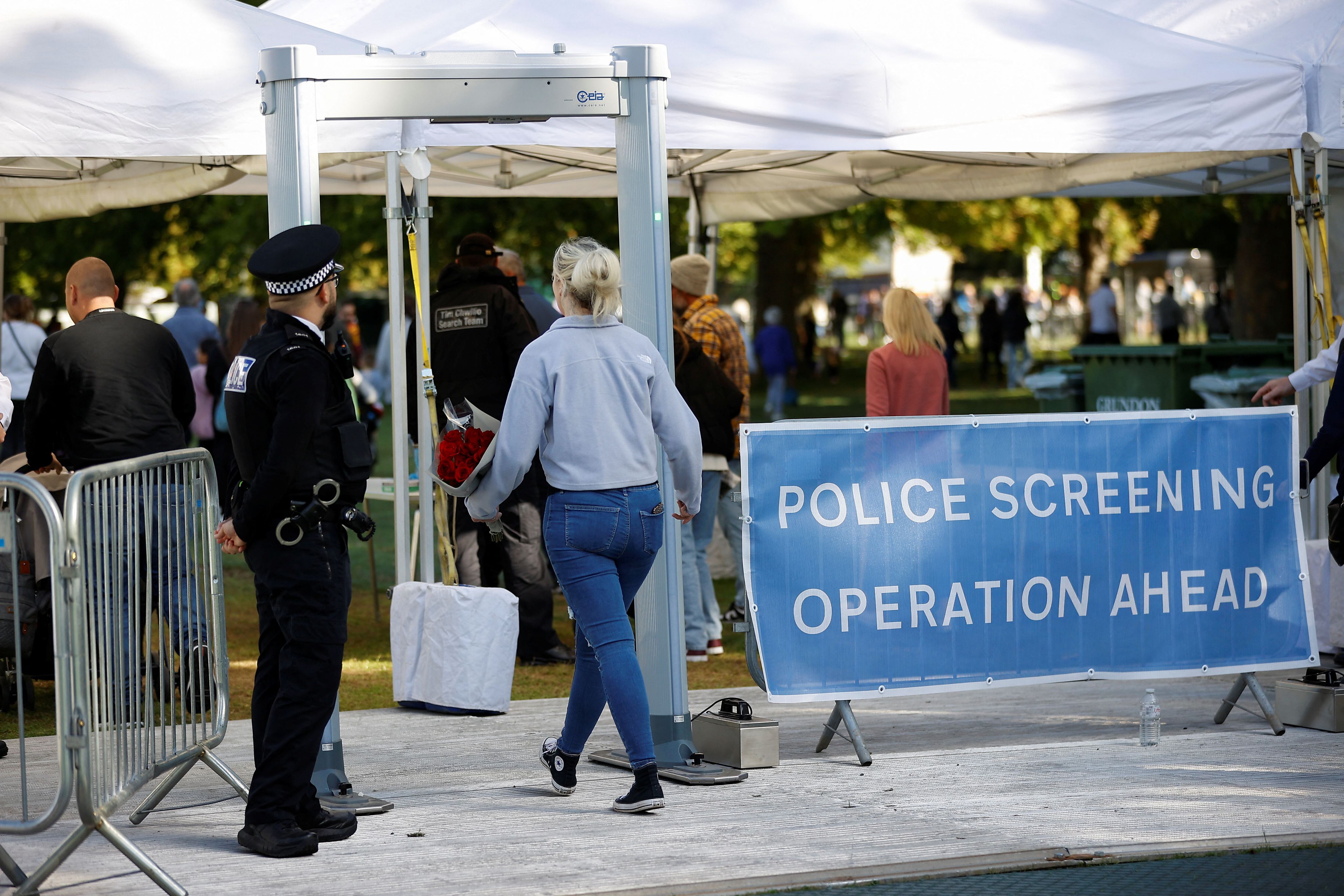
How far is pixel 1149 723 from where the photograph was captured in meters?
6.39

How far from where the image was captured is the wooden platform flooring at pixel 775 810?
15.5 ft

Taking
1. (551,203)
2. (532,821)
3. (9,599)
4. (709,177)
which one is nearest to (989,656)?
(532,821)

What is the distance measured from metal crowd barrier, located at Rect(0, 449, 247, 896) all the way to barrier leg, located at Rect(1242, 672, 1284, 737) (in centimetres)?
408

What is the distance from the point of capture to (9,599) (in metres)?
7.04

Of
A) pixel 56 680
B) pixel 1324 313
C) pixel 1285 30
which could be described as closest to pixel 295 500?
pixel 56 680

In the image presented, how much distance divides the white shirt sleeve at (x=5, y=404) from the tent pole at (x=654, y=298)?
2.51 metres

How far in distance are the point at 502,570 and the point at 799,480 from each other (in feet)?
9.13

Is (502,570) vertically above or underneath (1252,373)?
underneath

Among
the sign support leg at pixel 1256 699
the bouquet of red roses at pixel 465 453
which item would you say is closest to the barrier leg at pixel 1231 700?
the sign support leg at pixel 1256 699

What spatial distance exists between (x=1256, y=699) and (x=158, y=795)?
457 cm

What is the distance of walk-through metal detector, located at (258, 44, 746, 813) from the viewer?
5.51 metres

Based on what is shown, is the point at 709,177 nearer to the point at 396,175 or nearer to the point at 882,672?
the point at 396,175

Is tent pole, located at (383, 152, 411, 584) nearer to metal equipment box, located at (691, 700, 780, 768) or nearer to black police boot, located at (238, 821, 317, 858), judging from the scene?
metal equipment box, located at (691, 700, 780, 768)

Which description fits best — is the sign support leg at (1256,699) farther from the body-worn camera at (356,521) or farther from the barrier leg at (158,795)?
the barrier leg at (158,795)
